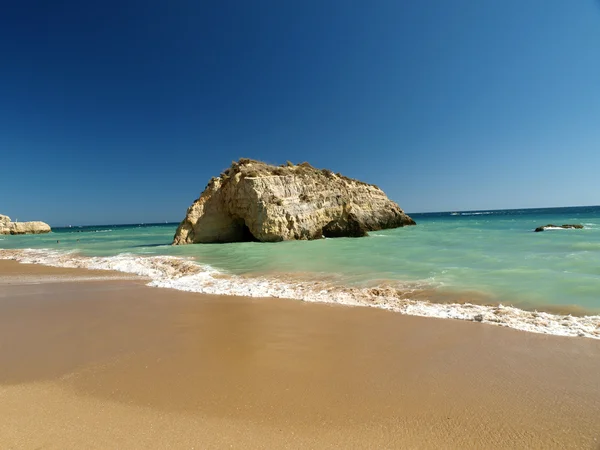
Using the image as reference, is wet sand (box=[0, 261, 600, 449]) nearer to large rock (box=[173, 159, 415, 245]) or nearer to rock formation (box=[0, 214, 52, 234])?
large rock (box=[173, 159, 415, 245])

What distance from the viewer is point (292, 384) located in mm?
3160

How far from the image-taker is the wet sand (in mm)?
2395

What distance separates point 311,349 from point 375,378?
3.43 ft

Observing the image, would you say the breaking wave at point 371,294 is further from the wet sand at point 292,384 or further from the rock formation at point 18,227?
the rock formation at point 18,227

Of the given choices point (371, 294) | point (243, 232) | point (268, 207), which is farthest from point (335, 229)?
point (371, 294)

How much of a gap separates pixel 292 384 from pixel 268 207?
1974cm

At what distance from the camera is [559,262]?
9.72 m

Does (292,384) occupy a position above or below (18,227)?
below

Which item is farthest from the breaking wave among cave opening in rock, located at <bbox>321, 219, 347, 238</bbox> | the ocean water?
cave opening in rock, located at <bbox>321, 219, 347, 238</bbox>

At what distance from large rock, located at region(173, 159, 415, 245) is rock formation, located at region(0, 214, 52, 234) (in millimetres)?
61708

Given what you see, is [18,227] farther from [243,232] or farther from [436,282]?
[436,282]

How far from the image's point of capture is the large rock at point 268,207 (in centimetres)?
2280

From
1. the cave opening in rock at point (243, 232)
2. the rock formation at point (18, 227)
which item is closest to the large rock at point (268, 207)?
the cave opening in rock at point (243, 232)

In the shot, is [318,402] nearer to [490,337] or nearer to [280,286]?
[490,337]
